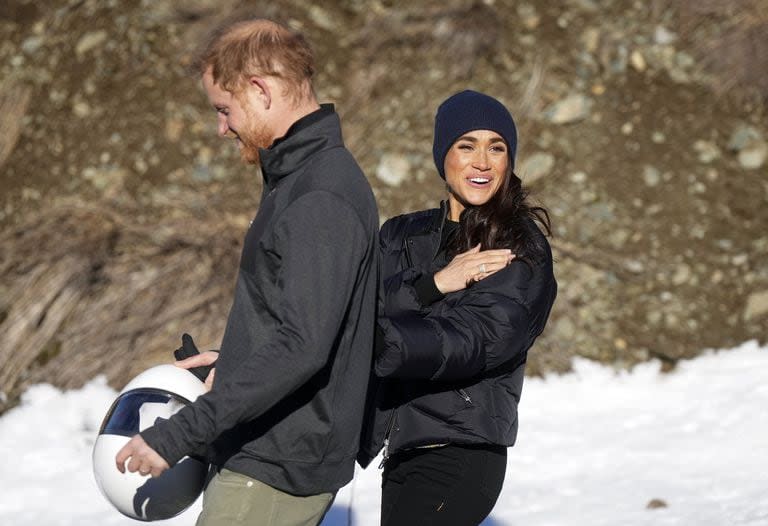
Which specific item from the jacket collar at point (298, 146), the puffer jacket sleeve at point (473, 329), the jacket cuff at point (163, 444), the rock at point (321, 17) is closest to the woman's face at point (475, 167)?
the puffer jacket sleeve at point (473, 329)

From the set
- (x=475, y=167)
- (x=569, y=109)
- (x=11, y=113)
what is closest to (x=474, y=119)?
(x=475, y=167)

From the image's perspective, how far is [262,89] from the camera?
2.52 metres

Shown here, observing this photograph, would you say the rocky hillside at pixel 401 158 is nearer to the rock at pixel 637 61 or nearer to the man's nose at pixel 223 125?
the rock at pixel 637 61

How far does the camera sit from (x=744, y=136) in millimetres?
7691

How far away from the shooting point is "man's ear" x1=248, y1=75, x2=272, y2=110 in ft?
8.23

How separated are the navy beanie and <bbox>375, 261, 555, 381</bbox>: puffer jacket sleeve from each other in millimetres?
457

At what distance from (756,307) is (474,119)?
4.12m

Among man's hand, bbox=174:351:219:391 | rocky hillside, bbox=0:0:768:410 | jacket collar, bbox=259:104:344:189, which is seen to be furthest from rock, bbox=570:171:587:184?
jacket collar, bbox=259:104:344:189

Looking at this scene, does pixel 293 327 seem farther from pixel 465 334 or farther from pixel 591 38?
pixel 591 38

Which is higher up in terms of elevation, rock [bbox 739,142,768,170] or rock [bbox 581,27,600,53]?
rock [bbox 581,27,600,53]

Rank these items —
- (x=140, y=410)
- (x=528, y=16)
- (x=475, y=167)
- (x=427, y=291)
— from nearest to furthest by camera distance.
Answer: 1. (x=140, y=410)
2. (x=427, y=291)
3. (x=475, y=167)
4. (x=528, y=16)

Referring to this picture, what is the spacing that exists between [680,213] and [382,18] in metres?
2.54

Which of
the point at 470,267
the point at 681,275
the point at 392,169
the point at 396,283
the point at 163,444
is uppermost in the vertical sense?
the point at 163,444

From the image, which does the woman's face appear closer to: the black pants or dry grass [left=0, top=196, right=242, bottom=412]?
the black pants
